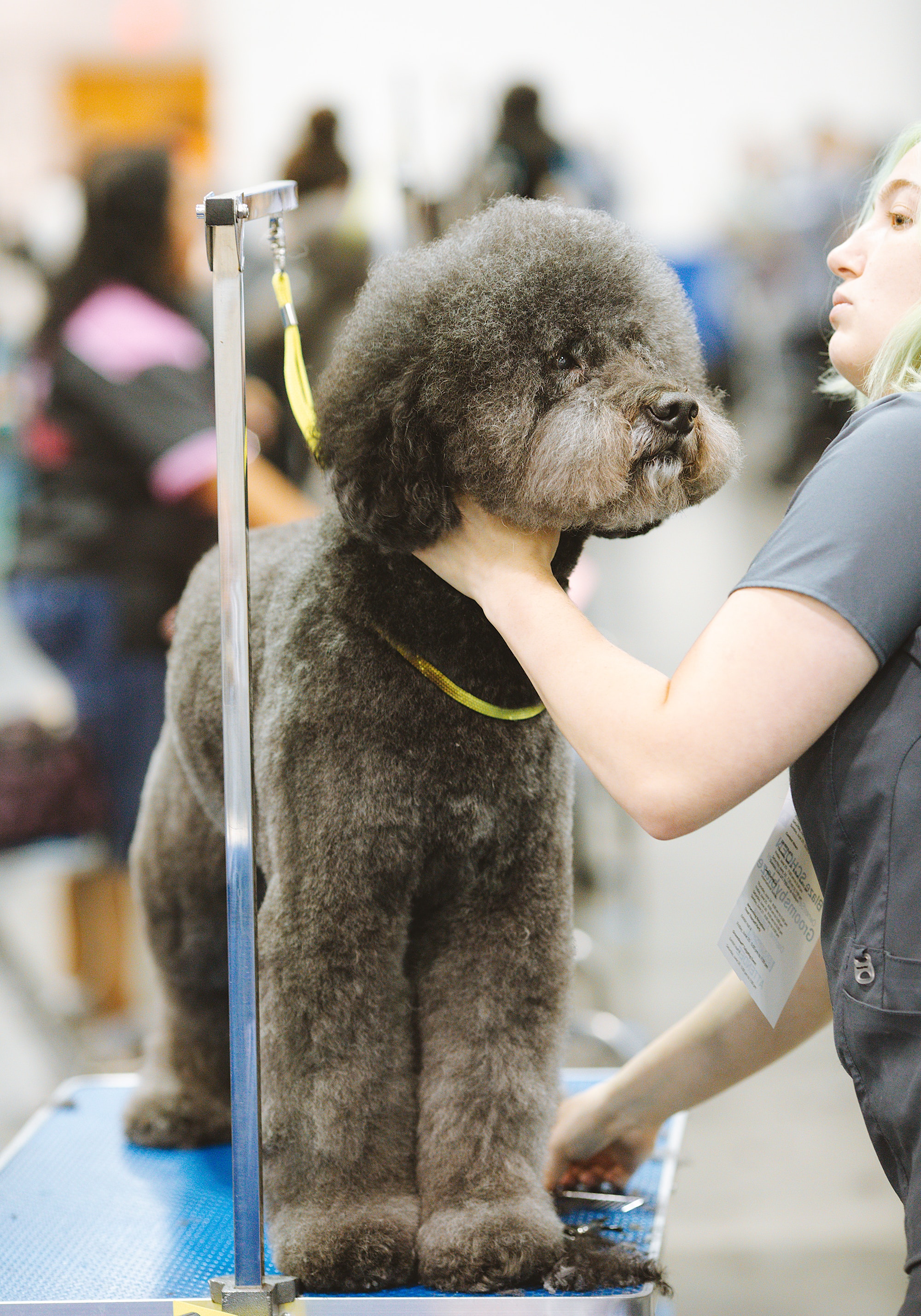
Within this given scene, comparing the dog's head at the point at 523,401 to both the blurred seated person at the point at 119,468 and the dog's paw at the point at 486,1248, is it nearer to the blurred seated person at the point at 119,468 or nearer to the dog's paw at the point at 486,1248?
the dog's paw at the point at 486,1248

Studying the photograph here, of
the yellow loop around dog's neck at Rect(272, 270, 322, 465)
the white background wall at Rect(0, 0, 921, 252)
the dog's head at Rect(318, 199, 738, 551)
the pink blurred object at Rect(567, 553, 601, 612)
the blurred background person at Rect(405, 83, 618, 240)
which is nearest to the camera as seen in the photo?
the dog's head at Rect(318, 199, 738, 551)

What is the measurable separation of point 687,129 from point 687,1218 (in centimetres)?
733

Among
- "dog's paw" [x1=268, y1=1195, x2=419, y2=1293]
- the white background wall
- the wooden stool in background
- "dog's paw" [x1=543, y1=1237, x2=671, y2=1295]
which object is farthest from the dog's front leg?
the white background wall

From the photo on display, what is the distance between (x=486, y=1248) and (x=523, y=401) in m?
0.65

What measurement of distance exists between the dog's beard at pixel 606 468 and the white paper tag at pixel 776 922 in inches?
11.6

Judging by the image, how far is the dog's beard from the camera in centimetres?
95

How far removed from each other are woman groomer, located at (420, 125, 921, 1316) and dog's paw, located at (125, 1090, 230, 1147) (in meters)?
0.73

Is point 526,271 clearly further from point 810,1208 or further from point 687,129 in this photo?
point 687,129

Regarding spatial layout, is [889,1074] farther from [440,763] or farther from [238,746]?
[238,746]

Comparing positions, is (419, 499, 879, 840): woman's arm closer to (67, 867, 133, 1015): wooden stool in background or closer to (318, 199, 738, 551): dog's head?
(318, 199, 738, 551): dog's head

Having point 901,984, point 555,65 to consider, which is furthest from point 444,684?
point 555,65

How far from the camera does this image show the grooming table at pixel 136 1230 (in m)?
0.99

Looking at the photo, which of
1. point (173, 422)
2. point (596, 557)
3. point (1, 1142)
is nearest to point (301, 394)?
point (173, 422)

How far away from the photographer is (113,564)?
2262 mm
